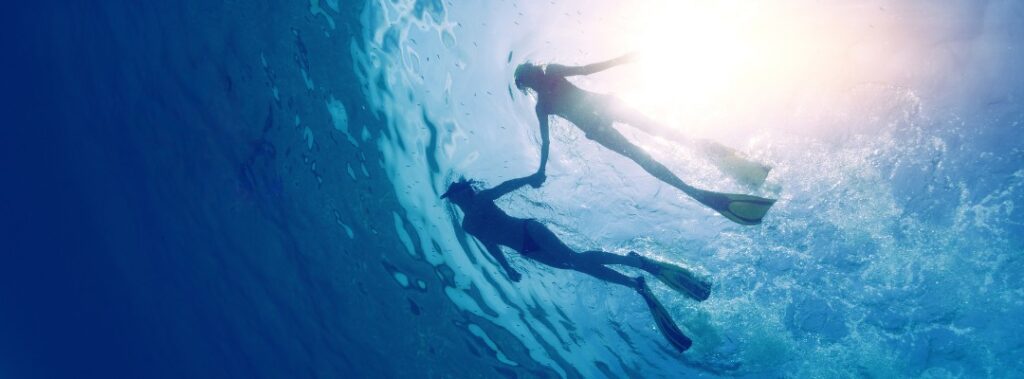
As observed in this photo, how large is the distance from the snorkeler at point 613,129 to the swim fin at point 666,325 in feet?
5.90

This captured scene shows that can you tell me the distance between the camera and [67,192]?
1791cm

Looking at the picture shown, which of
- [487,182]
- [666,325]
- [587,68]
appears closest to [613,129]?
[587,68]

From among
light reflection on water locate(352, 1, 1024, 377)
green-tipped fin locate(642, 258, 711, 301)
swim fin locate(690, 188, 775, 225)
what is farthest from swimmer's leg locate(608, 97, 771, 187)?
light reflection on water locate(352, 1, 1024, 377)

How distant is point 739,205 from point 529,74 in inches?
132

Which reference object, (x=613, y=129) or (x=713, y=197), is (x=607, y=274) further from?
(x=613, y=129)

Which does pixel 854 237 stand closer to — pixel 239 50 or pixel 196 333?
pixel 239 50

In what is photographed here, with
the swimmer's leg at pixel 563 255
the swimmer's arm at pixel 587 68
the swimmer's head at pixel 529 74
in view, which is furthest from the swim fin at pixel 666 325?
the swimmer's head at pixel 529 74

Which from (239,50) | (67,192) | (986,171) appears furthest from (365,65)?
(67,192)

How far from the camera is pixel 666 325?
283 inches

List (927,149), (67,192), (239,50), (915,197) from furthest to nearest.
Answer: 1. (67,192)
2. (239,50)
3. (915,197)
4. (927,149)

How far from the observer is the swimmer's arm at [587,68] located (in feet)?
19.3

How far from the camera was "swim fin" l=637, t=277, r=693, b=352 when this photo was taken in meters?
7.05

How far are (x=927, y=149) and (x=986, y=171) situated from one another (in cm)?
100

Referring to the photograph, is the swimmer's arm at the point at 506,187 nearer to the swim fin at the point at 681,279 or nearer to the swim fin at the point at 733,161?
the swim fin at the point at 681,279
